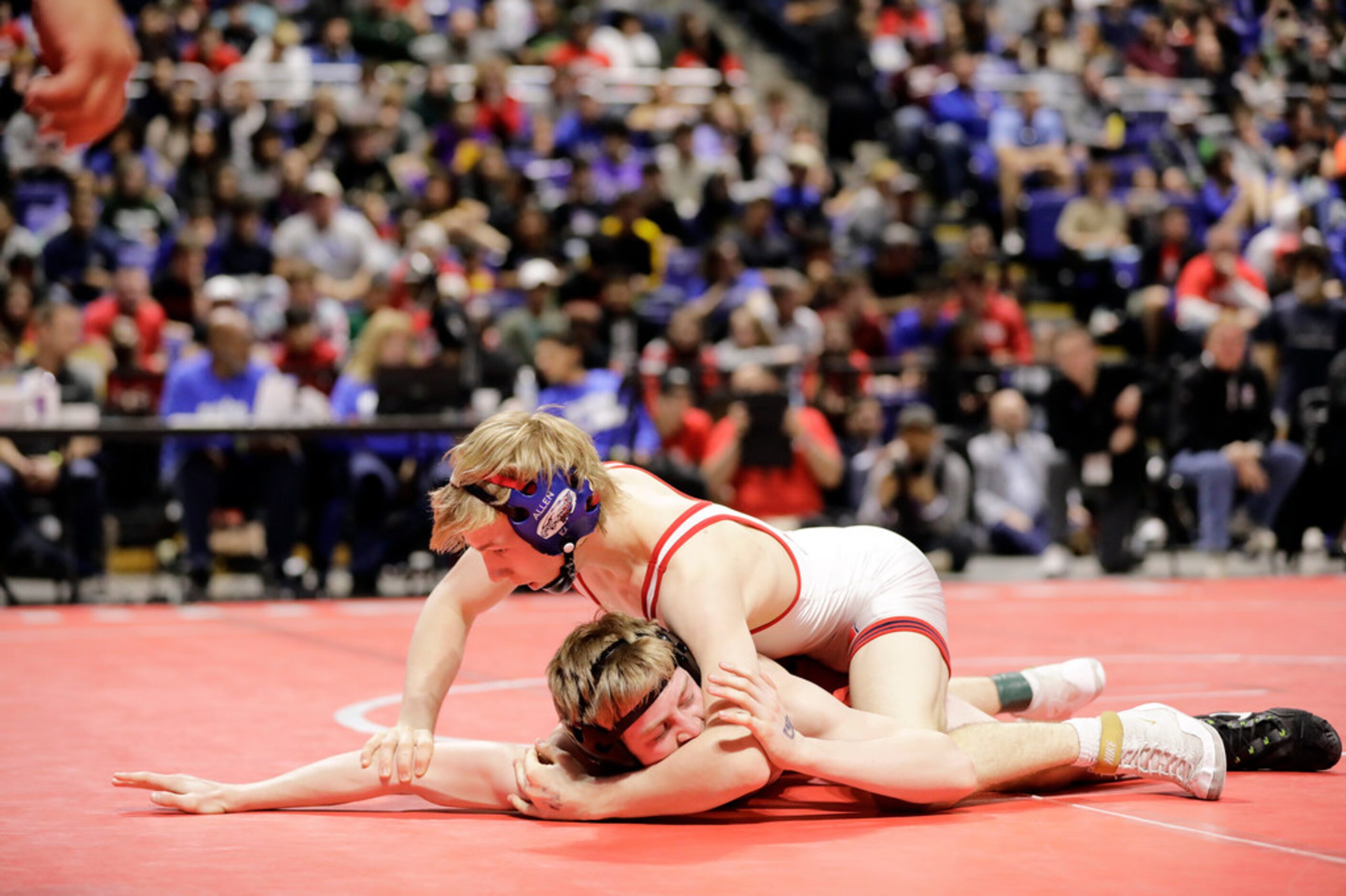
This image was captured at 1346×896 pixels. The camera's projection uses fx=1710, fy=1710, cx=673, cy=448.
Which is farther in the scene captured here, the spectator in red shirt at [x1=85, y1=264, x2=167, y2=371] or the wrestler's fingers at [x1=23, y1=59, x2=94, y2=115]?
the spectator in red shirt at [x1=85, y1=264, x2=167, y2=371]

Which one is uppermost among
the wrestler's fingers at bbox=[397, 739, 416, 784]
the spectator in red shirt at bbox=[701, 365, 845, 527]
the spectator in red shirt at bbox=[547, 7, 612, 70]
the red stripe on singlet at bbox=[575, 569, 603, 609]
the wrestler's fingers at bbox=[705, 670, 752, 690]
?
the spectator in red shirt at bbox=[547, 7, 612, 70]

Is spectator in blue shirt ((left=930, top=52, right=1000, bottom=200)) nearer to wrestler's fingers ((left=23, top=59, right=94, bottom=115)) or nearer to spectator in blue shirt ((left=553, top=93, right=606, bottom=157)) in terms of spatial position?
spectator in blue shirt ((left=553, top=93, right=606, bottom=157))

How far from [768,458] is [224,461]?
3101mm

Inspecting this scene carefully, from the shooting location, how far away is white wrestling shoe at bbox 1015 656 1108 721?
191 inches

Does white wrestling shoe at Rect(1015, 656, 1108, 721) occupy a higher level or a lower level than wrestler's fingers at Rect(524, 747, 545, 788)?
higher

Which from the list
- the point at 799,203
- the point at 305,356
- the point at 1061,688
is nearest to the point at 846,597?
the point at 1061,688

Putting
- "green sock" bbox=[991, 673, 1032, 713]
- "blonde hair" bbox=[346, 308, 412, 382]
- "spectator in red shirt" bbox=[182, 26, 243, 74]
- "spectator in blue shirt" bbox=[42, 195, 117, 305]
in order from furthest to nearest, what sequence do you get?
"spectator in red shirt" bbox=[182, 26, 243, 74], "spectator in blue shirt" bbox=[42, 195, 117, 305], "blonde hair" bbox=[346, 308, 412, 382], "green sock" bbox=[991, 673, 1032, 713]

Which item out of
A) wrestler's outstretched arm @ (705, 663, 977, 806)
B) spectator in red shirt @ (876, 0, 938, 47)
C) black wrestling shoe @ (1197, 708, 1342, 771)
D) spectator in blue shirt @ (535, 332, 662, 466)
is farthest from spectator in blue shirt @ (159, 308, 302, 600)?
spectator in red shirt @ (876, 0, 938, 47)

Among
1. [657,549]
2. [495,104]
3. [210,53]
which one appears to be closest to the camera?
[657,549]

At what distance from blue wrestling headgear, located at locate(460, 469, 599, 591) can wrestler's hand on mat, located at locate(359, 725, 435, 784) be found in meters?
0.52

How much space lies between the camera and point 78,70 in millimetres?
4059

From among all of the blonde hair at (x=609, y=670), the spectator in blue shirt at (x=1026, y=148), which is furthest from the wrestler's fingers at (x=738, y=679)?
the spectator in blue shirt at (x=1026, y=148)

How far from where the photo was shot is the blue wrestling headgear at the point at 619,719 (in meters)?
3.66

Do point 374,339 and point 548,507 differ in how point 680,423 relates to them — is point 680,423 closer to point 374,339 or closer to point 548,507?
point 374,339
